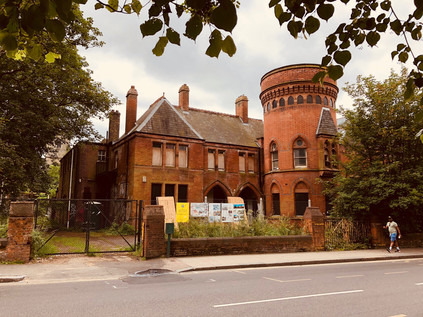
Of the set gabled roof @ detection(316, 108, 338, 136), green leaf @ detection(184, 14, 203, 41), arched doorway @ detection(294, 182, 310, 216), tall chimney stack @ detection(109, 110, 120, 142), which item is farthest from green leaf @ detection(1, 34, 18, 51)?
tall chimney stack @ detection(109, 110, 120, 142)

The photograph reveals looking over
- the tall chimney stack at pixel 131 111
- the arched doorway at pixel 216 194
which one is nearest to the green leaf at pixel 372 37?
the arched doorway at pixel 216 194

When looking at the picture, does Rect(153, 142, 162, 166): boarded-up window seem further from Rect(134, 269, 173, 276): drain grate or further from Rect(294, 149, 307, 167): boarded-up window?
Rect(134, 269, 173, 276): drain grate

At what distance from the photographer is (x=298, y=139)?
28.0m

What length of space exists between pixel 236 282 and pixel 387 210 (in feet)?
44.6

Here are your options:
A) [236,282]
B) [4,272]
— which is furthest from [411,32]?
[4,272]

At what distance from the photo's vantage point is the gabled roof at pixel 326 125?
90.5ft

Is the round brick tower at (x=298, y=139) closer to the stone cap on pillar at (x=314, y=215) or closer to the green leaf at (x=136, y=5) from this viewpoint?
the stone cap on pillar at (x=314, y=215)

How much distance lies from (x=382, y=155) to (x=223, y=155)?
14.6 metres

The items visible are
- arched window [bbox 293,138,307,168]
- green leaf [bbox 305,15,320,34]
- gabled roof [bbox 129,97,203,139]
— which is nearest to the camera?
green leaf [bbox 305,15,320,34]

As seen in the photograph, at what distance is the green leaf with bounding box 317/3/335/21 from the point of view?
8.24 ft

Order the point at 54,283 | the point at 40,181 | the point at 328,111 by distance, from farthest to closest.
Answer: the point at 328,111
the point at 40,181
the point at 54,283

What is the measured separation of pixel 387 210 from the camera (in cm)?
1867

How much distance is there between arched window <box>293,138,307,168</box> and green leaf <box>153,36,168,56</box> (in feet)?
85.9

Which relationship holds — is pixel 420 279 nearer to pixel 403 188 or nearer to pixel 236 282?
pixel 236 282
